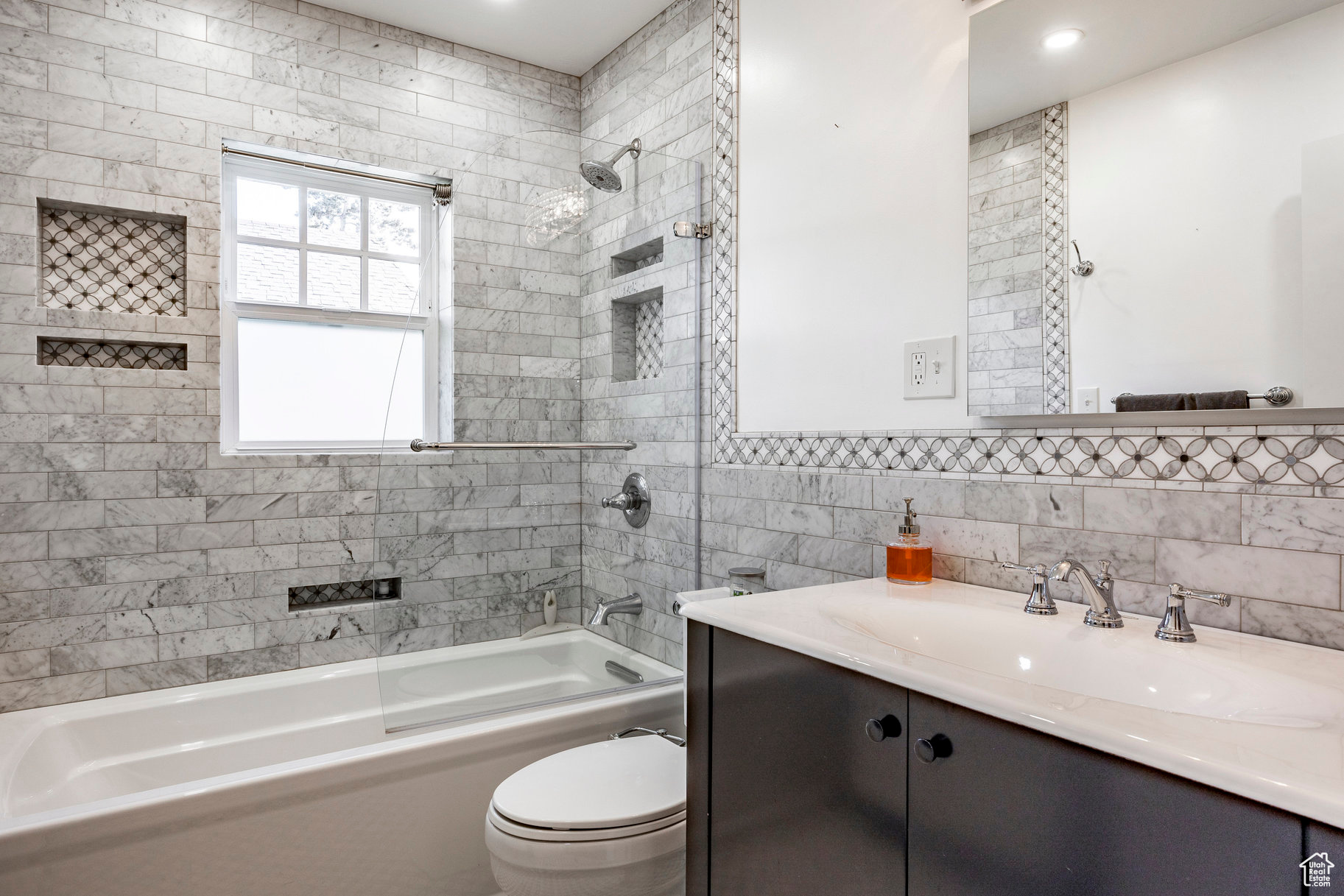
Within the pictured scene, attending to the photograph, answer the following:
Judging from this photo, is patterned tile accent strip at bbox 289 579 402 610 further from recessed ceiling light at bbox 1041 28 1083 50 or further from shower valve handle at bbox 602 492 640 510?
recessed ceiling light at bbox 1041 28 1083 50

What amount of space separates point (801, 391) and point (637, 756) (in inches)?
39.0

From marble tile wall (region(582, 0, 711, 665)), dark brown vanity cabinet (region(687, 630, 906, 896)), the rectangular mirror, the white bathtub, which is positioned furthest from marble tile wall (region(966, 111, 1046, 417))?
the white bathtub

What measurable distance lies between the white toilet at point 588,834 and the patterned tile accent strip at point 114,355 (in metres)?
1.82

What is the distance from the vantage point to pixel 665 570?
223cm

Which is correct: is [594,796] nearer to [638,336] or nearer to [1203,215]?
[638,336]

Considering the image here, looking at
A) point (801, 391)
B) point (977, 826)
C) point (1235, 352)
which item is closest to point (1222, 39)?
point (1235, 352)

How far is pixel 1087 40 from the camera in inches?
51.2

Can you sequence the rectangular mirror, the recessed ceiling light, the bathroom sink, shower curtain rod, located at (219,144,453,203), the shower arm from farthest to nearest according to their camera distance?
shower curtain rod, located at (219,144,453,203)
the shower arm
the recessed ceiling light
the rectangular mirror
the bathroom sink

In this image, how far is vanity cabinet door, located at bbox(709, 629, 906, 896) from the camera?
963mm

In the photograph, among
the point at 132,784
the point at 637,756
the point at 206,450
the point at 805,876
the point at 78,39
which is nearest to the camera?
the point at 805,876

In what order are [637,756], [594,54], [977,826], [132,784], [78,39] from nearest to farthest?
[977,826] < [637,756] < [132,784] < [78,39] < [594,54]

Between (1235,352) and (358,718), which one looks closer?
(1235,352)

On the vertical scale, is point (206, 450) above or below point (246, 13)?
below

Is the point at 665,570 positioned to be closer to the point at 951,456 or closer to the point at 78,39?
the point at 951,456
